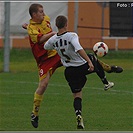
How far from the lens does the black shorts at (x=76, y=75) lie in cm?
1047

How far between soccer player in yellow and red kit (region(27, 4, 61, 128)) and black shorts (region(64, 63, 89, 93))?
760 mm

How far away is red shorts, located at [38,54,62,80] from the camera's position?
444 inches

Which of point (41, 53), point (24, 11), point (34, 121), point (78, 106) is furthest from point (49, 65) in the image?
point (24, 11)

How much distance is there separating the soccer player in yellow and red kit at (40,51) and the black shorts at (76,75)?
2.49 feet

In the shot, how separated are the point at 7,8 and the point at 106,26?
1007 cm

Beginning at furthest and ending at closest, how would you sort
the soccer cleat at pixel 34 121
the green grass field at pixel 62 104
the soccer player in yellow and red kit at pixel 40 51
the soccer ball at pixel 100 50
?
the soccer ball at pixel 100 50 < the soccer player in yellow and red kit at pixel 40 51 < the green grass field at pixel 62 104 < the soccer cleat at pixel 34 121

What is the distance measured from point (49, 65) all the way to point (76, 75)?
3.12 ft

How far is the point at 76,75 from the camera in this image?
10.5 metres

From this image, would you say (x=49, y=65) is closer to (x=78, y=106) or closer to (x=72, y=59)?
(x=72, y=59)

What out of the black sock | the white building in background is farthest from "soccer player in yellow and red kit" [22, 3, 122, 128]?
the white building in background

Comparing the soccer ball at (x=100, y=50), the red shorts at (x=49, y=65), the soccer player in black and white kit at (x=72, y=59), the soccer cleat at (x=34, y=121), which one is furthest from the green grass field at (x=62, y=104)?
Answer: the soccer ball at (x=100, y=50)

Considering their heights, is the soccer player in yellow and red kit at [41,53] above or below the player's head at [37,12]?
below

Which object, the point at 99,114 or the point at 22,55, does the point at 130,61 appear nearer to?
the point at 22,55

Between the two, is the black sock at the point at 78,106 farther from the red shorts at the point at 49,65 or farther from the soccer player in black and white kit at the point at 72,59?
the red shorts at the point at 49,65
